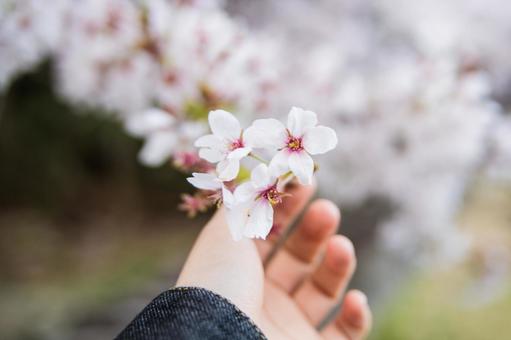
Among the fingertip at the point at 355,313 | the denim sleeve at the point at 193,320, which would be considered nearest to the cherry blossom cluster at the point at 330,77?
the denim sleeve at the point at 193,320

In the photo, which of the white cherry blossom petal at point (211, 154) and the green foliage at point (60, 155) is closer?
the white cherry blossom petal at point (211, 154)

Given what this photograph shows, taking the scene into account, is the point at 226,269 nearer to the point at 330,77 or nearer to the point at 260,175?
the point at 260,175

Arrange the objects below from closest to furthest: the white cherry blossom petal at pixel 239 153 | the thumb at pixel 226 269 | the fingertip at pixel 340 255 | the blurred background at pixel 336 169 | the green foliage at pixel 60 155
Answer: the white cherry blossom petal at pixel 239 153 → the thumb at pixel 226 269 → the fingertip at pixel 340 255 → the blurred background at pixel 336 169 → the green foliage at pixel 60 155

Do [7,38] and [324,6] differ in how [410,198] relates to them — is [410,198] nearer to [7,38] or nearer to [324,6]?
[324,6]

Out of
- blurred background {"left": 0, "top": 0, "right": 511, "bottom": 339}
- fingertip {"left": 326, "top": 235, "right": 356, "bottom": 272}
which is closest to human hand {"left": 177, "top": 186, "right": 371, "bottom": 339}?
fingertip {"left": 326, "top": 235, "right": 356, "bottom": 272}

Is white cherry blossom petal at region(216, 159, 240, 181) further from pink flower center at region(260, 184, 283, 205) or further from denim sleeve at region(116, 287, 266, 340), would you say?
denim sleeve at region(116, 287, 266, 340)

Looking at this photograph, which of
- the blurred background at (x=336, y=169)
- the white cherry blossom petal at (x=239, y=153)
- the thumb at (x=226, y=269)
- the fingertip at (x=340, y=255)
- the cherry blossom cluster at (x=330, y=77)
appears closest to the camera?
the white cherry blossom petal at (x=239, y=153)

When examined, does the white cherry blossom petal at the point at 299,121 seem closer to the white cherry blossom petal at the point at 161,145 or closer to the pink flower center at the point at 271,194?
the pink flower center at the point at 271,194
